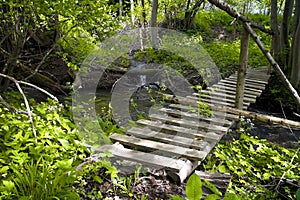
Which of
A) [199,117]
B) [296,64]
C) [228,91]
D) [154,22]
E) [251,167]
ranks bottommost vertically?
[251,167]

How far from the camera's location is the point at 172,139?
3111 mm

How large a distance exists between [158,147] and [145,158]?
0.91 feet

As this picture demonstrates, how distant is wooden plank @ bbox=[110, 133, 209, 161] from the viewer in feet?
8.96

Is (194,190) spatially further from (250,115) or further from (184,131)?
(250,115)

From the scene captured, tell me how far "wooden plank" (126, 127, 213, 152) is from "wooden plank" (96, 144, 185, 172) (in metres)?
0.39

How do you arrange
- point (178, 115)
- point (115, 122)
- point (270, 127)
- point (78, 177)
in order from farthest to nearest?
point (270, 127) < point (115, 122) < point (178, 115) < point (78, 177)

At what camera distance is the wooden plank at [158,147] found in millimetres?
2732

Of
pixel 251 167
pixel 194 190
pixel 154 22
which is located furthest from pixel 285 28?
pixel 194 190

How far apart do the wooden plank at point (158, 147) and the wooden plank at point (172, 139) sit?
0.44ft

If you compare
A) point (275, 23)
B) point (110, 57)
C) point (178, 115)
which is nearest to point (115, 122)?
point (178, 115)

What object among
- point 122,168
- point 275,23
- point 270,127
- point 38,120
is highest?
point 275,23

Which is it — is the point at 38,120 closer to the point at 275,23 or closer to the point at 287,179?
the point at 287,179

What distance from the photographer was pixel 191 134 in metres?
3.33

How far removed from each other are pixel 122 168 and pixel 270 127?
139 inches
